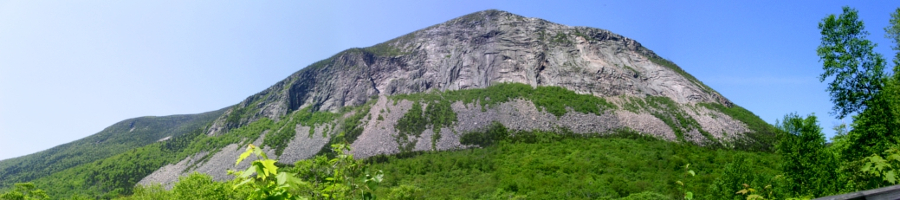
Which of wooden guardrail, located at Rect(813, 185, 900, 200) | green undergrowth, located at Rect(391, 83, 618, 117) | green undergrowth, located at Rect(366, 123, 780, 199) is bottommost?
green undergrowth, located at Rect(366, 123, 780, 199)

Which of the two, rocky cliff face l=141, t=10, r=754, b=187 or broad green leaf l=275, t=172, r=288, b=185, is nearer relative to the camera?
broad green leaf l=275, t=172, r=288, b=185

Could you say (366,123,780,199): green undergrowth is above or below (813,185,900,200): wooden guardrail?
below

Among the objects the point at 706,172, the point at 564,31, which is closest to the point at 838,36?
the point at 706,172

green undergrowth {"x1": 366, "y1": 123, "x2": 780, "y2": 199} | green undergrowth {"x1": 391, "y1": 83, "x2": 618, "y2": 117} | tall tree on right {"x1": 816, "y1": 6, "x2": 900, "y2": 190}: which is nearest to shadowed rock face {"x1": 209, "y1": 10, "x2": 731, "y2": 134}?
green undergrowth {"x1": 391, "y1": 83, "x2": 618, "y2": 117}

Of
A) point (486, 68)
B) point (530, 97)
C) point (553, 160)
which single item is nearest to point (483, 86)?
point (486, 68)

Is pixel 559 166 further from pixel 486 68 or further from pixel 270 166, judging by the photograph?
pixel 270 166

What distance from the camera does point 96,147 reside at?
16312 centimetres

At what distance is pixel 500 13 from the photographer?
160 metres

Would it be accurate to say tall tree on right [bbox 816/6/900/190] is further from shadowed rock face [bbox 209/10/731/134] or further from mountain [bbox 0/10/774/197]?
shadowed rock face [bbox 209/10/731/134]

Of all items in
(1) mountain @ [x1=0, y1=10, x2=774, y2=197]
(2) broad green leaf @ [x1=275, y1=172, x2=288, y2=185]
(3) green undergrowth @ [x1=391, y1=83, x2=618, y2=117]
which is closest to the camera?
(2) broad green leaf @ [x1=275, y1=172, x2=288, y2=185]

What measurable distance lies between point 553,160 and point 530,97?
3777 centimetres

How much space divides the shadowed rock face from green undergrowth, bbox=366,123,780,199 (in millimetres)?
31608

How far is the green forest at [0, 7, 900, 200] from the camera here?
6.13 meters

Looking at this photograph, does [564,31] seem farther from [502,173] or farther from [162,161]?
[162,161]
